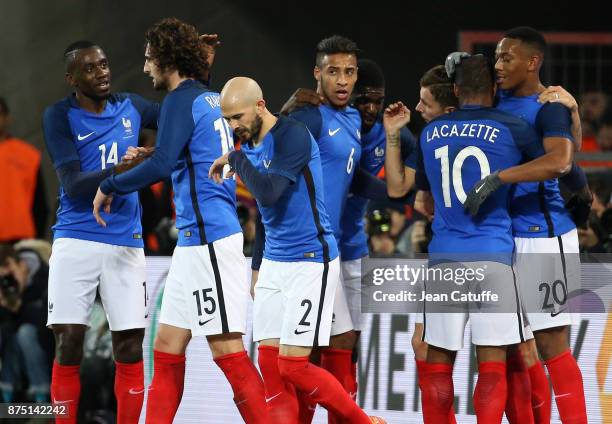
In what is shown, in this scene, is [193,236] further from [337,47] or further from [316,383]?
[337,47]

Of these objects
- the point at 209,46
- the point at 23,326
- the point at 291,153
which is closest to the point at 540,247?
the point at 291,153

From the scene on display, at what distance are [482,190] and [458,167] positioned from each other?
189 mm

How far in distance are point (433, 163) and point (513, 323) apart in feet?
2.64

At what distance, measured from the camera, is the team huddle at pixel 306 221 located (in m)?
5.38

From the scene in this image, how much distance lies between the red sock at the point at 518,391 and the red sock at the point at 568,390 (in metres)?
0.16

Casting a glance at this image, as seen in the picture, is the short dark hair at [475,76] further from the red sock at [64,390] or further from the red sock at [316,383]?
the red sock at [64,390]

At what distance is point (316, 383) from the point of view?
5.42 metres

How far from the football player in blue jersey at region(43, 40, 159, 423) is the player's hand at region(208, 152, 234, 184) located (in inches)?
26.4

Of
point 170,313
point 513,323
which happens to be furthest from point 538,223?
point 170,313

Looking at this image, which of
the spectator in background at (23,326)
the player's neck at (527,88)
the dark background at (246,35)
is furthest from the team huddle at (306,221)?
the dark background at (246,35)

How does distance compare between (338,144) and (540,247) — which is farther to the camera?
(338,144)

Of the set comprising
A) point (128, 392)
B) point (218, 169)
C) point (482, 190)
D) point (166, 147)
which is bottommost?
point (128, 392)

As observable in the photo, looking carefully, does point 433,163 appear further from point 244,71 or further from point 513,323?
point 244,71

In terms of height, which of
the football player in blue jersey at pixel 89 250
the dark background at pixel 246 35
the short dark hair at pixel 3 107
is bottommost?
the football player in blue jersey at pixel 89 250
